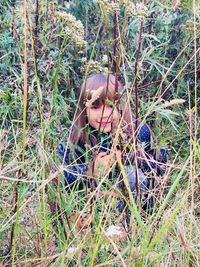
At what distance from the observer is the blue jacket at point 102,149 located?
1.43 m

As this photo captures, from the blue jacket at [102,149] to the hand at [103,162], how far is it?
3 cm

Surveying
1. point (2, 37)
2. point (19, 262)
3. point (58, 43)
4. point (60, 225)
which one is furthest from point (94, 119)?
point (2, 37)

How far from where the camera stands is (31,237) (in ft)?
4.46

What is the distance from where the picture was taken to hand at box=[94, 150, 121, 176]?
4.45 ft

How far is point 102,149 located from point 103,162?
32 centimetres

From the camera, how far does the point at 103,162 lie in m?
1.47

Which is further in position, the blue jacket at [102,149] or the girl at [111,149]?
the blue jacket at [102,149]

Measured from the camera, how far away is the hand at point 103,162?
1355mm

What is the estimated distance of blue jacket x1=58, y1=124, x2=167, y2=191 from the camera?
4.70 ft

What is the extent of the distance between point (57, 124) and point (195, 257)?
0.62 metres

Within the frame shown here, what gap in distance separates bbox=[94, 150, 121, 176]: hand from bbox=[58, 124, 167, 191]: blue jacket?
0.08ft

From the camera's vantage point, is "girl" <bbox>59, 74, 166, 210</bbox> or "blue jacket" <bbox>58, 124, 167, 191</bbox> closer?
"girl" <bbox>59, 74, 166, 210</bbox>

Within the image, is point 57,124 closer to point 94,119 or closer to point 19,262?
point 94,119

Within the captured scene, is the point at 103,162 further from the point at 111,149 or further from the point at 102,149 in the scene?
the point at 102,149
